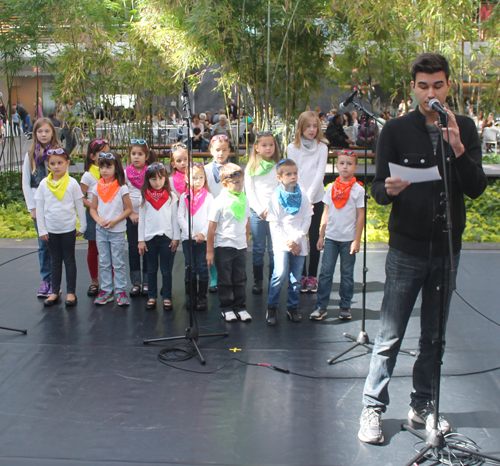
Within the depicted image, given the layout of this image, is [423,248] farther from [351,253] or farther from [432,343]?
[351,253]

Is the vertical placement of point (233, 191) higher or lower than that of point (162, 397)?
higher

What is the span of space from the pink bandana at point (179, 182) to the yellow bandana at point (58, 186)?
71 centimetres

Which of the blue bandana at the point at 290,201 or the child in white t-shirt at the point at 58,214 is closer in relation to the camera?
the blue bandana at the point at 290,201

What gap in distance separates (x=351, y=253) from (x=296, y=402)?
1167 mm

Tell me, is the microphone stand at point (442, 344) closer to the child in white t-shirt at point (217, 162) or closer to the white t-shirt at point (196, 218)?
the white t-shirt at point (196, 218)

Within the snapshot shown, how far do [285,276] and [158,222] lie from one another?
2.92 feet

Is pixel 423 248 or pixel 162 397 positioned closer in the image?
pixel 423 248

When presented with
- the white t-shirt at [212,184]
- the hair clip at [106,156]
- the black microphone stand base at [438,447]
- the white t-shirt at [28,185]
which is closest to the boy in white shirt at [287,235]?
the white t-shirt at [212,184]

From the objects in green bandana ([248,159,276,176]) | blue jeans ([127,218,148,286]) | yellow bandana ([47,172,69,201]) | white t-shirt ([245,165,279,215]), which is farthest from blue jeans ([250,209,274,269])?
yellow bandana ([47,172,69,201])

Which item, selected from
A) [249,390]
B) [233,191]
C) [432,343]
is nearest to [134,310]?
[233,191]

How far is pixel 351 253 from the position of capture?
3.26 metres

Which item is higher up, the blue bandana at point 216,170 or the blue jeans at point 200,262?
the blue bandana at point 216,170

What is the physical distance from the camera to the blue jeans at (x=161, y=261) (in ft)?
11.5

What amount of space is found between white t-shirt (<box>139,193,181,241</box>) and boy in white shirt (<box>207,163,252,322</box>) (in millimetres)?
307
